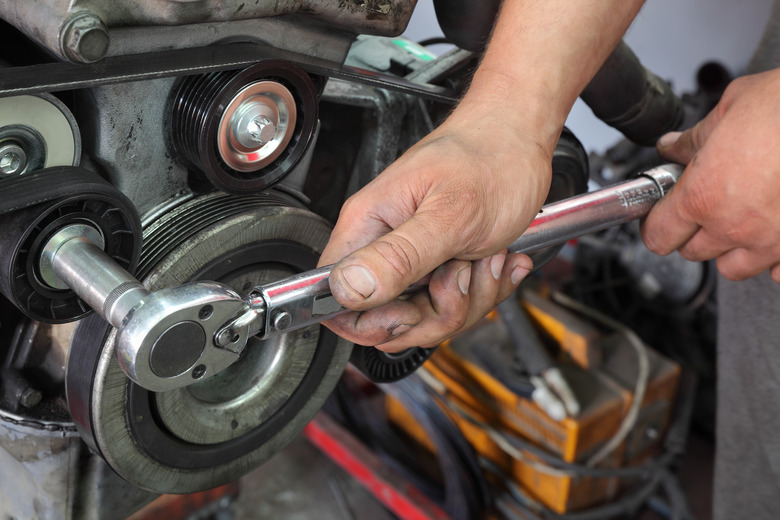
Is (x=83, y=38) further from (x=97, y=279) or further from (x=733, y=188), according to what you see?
(x=733, y=188)

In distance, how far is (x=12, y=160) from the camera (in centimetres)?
46

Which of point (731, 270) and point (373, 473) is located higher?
point (731, 270)

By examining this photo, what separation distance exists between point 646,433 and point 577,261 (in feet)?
1.90

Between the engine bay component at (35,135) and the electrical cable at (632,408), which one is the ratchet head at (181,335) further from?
the electrical cable at (632,408)

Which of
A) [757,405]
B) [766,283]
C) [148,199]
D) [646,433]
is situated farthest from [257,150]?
[646,433]

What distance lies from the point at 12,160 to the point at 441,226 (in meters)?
0.30

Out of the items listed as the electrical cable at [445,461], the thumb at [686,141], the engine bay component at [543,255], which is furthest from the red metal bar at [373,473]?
the thumb at [686,141]

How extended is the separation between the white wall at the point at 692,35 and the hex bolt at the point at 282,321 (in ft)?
5.58

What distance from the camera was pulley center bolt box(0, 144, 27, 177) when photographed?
45 cm

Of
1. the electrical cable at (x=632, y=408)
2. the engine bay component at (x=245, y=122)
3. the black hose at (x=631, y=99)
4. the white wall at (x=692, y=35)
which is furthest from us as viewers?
the white wall at (x=692, y=35)

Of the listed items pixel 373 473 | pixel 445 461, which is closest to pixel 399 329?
pixel 445 461

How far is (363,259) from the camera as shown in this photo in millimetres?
473

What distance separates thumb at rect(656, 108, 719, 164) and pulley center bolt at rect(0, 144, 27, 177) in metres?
0.64

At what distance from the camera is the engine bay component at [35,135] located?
44 centimetres
